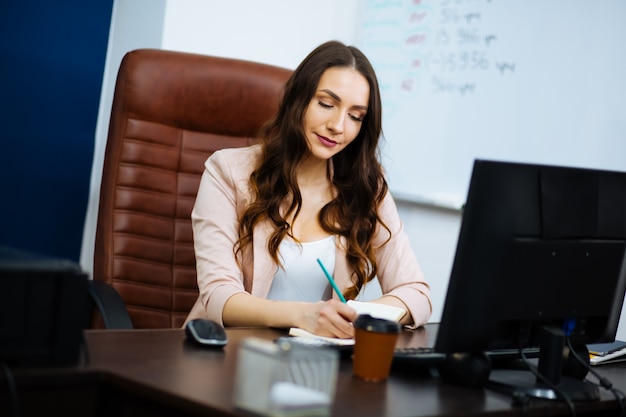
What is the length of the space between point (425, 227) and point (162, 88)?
122 centimetres

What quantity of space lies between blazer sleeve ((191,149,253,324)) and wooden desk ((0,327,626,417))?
0.35 meters

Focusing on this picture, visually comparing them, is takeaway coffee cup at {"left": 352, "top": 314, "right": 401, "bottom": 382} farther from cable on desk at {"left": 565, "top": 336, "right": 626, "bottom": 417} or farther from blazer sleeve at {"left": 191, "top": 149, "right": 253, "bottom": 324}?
blazer sleeve at {"left": 191, "top": 149, "right": 253, "bottom": 324}

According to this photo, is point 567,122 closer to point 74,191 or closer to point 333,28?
point 333,28

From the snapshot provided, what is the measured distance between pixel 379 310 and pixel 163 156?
0.76 m

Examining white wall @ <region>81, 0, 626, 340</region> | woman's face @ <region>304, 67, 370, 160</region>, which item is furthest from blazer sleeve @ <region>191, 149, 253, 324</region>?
white wall @ <region>81, 0, 626, 340</region>

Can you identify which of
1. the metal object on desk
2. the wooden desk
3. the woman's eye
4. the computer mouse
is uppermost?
the woman's eye

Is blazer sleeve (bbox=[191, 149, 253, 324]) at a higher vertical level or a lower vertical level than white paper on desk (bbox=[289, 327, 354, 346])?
higher

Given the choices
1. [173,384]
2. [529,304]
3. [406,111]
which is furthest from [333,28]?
[173,384]

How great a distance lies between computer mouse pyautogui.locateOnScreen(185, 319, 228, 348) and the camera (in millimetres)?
1440

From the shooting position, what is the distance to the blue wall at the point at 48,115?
291 centimetres

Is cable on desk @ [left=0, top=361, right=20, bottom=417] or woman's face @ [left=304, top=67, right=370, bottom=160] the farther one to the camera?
woman's face @ [left=304, top=67, right=370, bottom=160]

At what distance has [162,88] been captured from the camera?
2234 mm

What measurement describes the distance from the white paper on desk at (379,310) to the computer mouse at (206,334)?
0.37 m

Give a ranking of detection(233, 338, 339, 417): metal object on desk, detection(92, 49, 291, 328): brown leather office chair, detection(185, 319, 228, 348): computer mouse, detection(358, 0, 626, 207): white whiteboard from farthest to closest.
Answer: detection(358, 0, 626, 207): white whiteboard, detection(92, 49, 291, 328): brown leather office chair, detection(185, 319, 228, 348): computer mouse, detection(233, 338, 339, 417): metal object on desk
